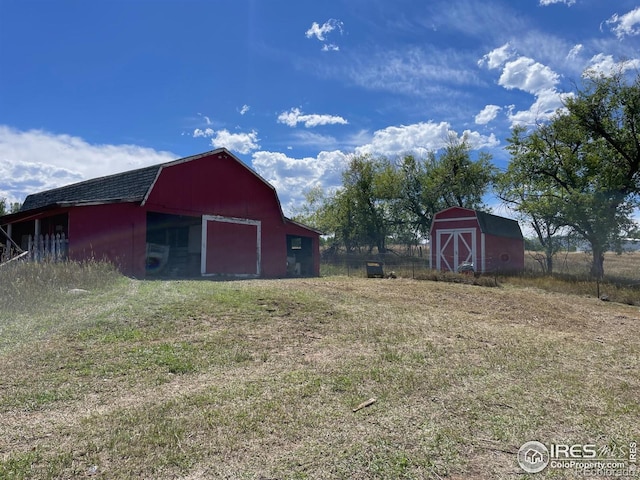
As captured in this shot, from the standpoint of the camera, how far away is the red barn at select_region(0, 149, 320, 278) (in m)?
12.3

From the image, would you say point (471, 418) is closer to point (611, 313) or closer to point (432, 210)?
point (611, 313)

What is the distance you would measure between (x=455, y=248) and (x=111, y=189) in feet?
51.7

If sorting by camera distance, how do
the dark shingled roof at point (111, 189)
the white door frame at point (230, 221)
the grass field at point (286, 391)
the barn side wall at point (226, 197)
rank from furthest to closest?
the white door frame at point (230, 221) → the barn side wall at point (226, 197) → the dark shingled roof at point (111, 189) → the grass field at point (286, 391)

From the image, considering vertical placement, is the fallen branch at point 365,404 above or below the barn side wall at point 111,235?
below

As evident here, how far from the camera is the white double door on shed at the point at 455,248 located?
19500 mm

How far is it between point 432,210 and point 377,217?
425 cm

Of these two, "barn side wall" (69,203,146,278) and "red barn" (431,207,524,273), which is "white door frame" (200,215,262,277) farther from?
"red barn" (431,207,524,273)

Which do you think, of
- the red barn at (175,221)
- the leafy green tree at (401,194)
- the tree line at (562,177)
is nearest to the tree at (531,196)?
the tree line at (562,177)

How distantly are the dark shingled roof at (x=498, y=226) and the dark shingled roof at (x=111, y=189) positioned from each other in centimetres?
1454

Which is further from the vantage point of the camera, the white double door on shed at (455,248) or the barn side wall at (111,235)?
the white double door on shed at (455,248)

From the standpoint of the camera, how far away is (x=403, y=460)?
2.62 m

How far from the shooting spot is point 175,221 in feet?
54.2

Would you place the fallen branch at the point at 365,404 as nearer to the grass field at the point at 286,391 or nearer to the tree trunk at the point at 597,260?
the grass field at the point at 286,391

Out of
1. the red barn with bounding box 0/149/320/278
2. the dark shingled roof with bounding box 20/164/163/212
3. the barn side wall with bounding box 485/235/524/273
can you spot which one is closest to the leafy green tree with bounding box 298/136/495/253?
the barn side wall with bounding box 485/235/524/273
